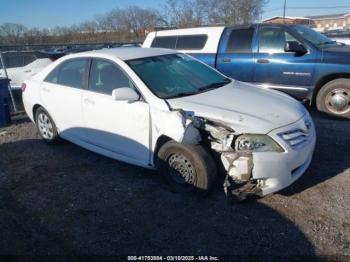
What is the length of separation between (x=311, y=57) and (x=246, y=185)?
4.02m

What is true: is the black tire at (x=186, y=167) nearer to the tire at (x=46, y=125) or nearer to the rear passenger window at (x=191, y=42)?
A: the tire at (x=46, y=125)

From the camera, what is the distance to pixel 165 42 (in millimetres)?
8320

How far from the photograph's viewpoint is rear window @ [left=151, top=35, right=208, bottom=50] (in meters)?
7.80

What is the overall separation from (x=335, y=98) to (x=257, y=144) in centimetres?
386

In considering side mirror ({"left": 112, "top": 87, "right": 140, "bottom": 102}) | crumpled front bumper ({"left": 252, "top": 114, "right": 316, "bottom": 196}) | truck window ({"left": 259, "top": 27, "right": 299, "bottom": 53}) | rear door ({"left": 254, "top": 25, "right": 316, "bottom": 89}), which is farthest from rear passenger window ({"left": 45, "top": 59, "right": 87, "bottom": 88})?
truck window ({"left": 259, "top": 27, "right": 299, "bottom": 53})

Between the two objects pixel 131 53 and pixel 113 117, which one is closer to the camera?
pixel 113 117

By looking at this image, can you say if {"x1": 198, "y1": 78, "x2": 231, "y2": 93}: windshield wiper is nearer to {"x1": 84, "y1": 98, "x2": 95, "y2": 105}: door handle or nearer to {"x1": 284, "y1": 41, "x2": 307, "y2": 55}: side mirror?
{"x1": 84, "y1": 98, "x2": 95, "y2": 105}: door handle

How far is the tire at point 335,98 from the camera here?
20.6 ft

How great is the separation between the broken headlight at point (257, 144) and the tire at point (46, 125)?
11.0 ft

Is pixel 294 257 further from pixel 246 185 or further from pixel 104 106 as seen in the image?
pixel 104 106

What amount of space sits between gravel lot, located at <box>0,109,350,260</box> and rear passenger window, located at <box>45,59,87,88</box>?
124 cm

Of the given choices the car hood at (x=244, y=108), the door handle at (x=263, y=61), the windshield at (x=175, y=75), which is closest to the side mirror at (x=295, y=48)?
the door handle at (x=263, y=61)

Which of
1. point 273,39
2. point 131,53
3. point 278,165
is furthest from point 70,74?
point 273,39

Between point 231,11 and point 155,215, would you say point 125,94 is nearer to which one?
point 155,215
